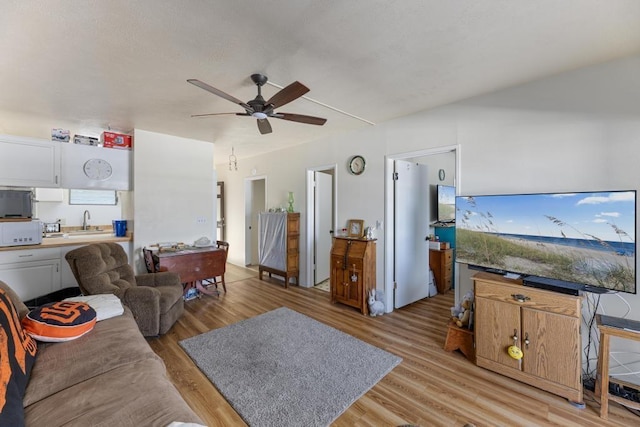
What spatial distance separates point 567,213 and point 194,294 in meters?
4.37

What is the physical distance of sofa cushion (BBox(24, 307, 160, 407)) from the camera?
1.27 meters

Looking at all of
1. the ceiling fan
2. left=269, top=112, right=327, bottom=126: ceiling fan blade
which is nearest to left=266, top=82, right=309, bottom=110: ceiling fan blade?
the ceiling fan

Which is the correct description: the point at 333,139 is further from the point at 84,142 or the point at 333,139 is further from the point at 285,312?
the point at 84,142

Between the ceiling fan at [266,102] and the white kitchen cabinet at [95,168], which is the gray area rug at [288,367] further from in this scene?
the white kitchen cabinet at [95,168]

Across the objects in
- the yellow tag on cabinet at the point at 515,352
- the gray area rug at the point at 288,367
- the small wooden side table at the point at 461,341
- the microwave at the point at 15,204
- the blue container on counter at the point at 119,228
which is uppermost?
the microwave at the point at 15,204

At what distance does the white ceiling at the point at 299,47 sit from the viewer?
1469 mm

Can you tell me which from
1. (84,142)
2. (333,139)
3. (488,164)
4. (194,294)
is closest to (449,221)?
(488,164)

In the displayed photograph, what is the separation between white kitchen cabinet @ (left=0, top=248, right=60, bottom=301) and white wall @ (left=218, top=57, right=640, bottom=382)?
13.0ft

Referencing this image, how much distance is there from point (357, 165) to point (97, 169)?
3.51 meters

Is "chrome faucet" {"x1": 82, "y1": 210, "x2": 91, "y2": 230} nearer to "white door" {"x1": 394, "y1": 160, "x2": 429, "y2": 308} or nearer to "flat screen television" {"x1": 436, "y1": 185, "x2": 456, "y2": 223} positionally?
"white door" {"x1": 394, "y1": 160, "x2": 429, "y2": 308}

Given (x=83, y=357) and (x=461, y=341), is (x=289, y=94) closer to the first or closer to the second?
(x=83, y=357)

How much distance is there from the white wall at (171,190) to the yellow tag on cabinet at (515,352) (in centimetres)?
418

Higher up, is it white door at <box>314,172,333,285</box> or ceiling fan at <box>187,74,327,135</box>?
ceiling fan at <box>187,74,327,135</box>

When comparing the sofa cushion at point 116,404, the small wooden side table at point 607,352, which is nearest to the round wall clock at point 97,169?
the sofa cushion at point 116,404
